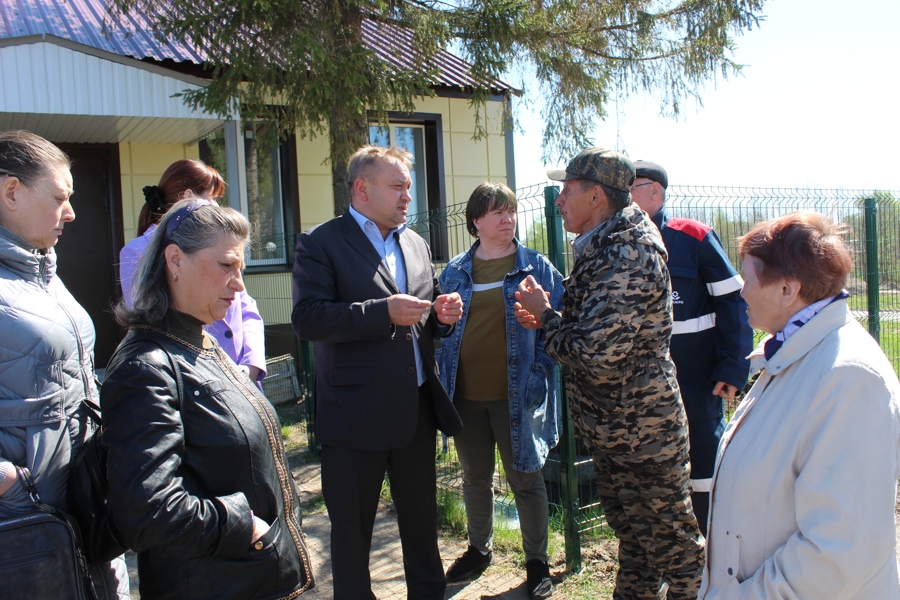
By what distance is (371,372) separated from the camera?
289 cm

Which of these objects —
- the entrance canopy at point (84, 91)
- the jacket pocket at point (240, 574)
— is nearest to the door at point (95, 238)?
the entrance canopy at point (84, 91)

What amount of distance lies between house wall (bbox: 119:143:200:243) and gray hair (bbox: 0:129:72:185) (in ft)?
20.4

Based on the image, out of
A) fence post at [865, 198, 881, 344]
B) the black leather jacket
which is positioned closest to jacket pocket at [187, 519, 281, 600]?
the black leather jacket

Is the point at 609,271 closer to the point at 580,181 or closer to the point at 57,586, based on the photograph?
the point at 580,181

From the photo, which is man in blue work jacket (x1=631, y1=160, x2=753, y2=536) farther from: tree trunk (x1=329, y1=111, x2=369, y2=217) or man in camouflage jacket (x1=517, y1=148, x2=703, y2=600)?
tree trunk (x1=329, y1=111, x2=369, y2=217)

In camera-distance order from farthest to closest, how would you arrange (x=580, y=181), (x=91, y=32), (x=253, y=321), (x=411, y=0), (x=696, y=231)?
(x=91, y=32)
(x=411, y=0)
(x=696, y=231)
(x=253, y=321)
(x=580, y=181)

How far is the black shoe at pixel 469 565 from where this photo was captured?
3.64 meters

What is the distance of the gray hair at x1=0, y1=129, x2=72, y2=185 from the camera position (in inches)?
75.9

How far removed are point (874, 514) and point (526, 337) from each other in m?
2.12

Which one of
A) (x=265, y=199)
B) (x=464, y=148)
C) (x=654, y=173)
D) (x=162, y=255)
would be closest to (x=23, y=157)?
(x=162, y=255)

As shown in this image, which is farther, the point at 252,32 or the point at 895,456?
the point at 252,32

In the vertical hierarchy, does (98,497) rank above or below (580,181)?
below

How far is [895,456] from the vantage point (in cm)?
155

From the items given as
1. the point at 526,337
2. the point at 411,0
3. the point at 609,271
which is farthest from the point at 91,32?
Answer: the point at 609,271
